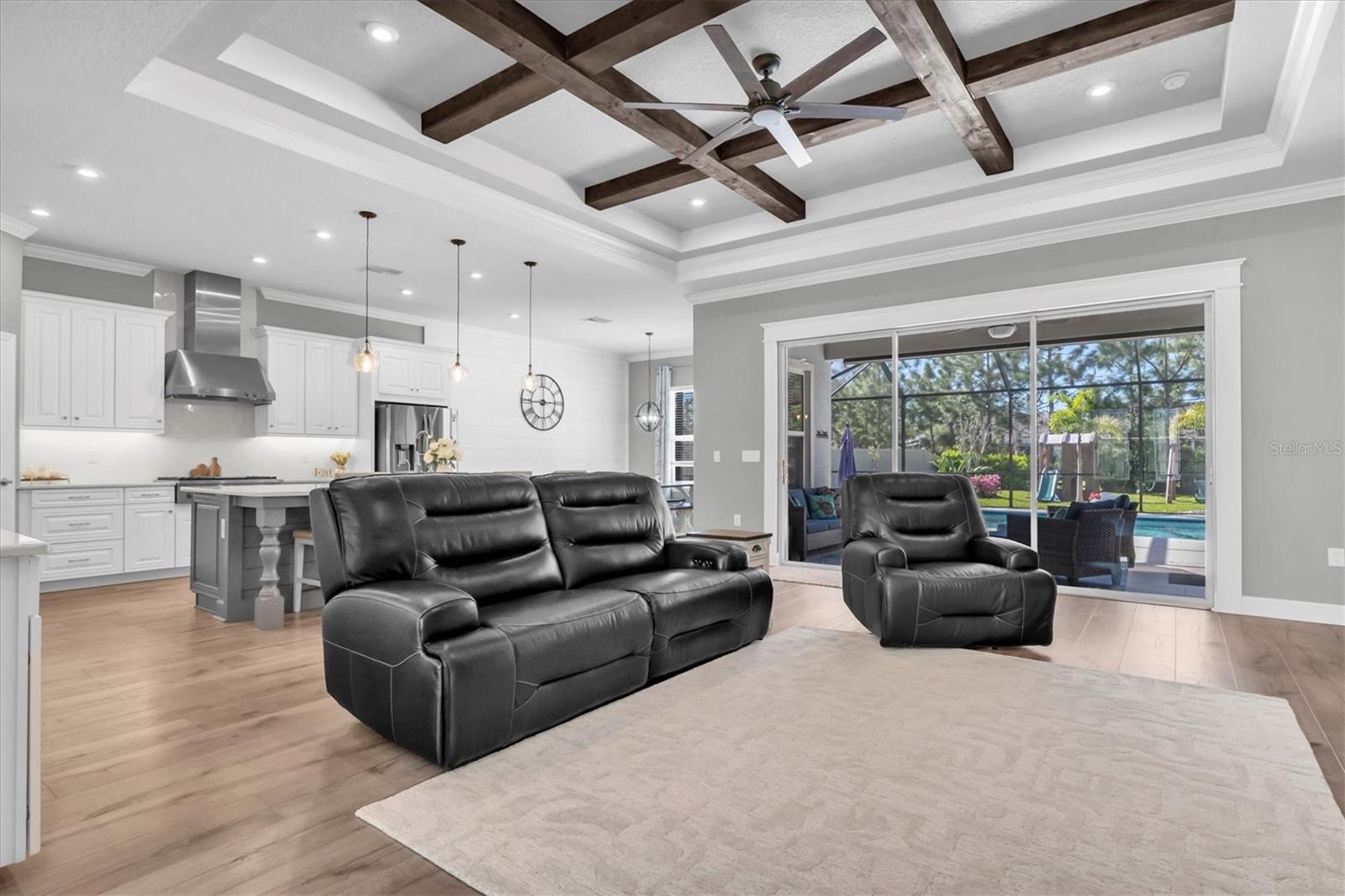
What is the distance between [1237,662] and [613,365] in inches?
367

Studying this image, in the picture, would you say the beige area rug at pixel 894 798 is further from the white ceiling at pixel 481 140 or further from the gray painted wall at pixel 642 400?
the gray painted wall at pixel 642 400

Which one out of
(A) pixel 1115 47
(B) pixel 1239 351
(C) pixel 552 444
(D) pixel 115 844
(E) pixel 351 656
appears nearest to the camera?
(D) pixel 115 844

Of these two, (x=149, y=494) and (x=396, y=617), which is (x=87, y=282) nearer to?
(x=149, y=494)

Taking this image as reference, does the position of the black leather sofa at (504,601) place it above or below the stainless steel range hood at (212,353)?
below

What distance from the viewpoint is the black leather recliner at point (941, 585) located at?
11.9ft

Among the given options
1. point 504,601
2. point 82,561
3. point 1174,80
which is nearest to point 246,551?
point 82,561

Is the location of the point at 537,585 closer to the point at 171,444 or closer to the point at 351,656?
the point at 351,656

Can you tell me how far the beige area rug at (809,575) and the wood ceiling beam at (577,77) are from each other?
3.11 metres

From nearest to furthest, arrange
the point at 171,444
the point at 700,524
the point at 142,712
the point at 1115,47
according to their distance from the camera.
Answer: the point at 142,712, the point at 1115,47, the point at 171,444, the point at 700,524

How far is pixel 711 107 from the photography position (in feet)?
11.0

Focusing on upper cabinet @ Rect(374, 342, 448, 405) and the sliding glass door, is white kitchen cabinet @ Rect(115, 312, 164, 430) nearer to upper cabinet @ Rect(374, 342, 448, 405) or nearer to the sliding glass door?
upper cabinet @ Rect(374, 342, 448, 405)

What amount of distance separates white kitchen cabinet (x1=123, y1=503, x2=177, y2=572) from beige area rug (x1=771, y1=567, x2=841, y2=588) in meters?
5.14

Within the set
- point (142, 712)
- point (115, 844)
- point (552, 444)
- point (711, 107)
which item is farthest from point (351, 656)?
point (552, 444)

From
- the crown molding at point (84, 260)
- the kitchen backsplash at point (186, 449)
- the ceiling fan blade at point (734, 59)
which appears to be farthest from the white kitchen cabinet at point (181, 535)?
the ceiling fan blade at point (734, 59)
